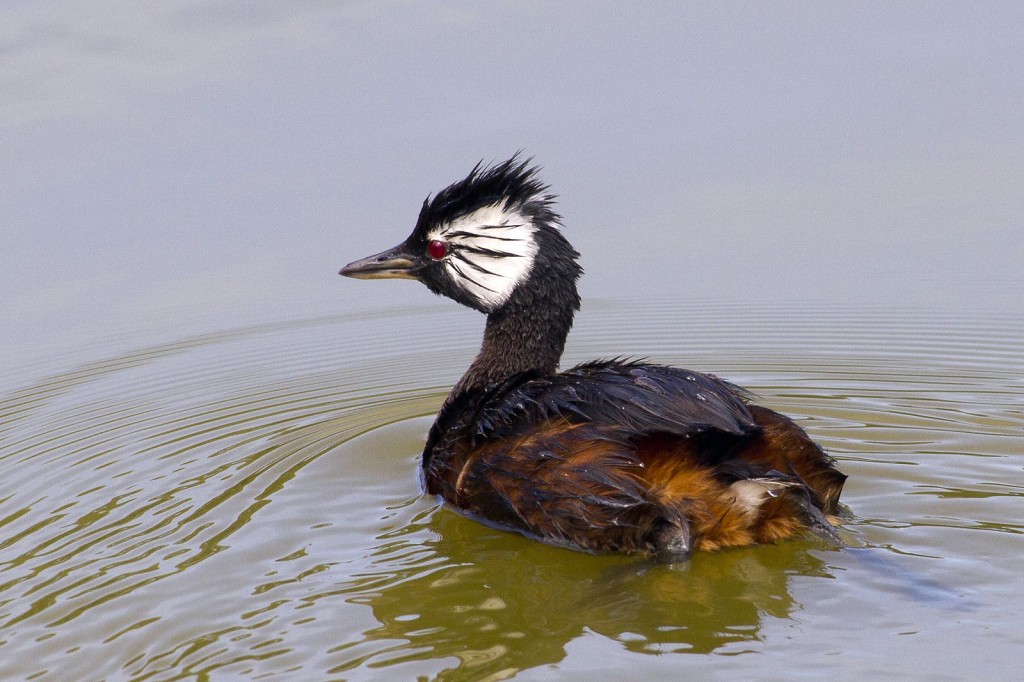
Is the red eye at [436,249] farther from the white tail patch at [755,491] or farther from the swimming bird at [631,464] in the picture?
the white tail patch at [755,491]

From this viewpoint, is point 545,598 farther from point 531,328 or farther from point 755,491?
point 531,328

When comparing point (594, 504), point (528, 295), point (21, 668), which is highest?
point (528, 295)

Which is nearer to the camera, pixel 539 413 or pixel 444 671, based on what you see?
pixel 444 671

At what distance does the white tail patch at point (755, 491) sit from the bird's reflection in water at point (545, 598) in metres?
0.20

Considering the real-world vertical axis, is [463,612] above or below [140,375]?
below

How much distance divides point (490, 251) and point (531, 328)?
0.41 metres

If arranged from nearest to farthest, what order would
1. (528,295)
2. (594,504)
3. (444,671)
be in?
(444,671), (594,504), (528,295)

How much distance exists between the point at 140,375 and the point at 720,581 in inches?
177

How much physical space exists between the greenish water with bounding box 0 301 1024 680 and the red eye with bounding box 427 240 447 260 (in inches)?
37.8

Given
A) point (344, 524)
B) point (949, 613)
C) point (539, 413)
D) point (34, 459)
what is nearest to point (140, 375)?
point (34, 459)

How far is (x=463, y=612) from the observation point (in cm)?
453

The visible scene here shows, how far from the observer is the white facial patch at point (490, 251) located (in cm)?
604

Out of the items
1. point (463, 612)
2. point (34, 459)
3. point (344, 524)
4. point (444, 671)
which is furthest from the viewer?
point (34, 459)

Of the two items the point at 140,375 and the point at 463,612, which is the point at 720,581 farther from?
the point at 140,375
